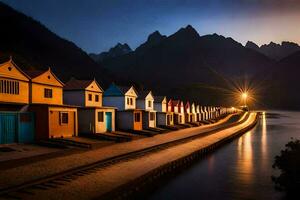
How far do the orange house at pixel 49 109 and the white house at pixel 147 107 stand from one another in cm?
2343

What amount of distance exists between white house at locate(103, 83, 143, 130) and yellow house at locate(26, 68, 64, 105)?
1578 centimetres

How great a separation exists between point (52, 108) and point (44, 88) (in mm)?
4640


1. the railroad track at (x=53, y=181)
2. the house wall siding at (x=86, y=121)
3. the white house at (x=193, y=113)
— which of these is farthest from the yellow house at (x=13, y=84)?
the white house at (x=193, y=113)

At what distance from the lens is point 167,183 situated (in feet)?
91.0

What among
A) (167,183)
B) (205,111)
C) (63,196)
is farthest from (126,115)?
(205,111)

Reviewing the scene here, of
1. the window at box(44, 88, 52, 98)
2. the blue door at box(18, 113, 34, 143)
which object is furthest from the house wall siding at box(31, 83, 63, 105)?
the blue door at box(18, 113, 34, 143)

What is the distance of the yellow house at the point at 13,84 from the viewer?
111 ft

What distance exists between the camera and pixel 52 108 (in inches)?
1442

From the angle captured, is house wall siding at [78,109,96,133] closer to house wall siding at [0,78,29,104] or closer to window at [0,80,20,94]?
house wall siding at [0,78,29,104]

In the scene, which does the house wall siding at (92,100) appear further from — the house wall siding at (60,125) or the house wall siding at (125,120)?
the house wall siding at (60,125)

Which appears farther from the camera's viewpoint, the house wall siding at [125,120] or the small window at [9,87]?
the house wall siding at [125,120]

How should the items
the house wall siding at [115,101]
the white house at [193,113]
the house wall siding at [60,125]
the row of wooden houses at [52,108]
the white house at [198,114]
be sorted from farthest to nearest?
the white house at [198,114]
the white house at [193,113]
the house wall siding at [115,101]
the house wall siding at [60,125]
the row of wooden houses at [52,108]

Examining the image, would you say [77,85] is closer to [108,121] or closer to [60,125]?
[108,121]

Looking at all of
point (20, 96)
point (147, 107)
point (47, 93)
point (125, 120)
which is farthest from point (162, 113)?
point (20, 96)
